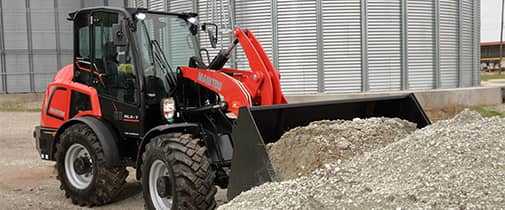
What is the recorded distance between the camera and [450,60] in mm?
18609

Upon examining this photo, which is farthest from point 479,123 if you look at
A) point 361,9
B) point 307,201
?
point 361,9

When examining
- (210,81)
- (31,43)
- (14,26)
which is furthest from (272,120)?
(14,26)

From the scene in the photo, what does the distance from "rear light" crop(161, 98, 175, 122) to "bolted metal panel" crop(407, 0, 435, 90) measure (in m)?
12.8

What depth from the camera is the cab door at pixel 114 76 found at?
6.41m

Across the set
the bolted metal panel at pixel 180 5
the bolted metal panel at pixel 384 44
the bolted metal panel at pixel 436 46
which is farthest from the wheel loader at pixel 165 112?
the bolted metal panel at pixel 436 46

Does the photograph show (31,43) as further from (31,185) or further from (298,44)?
(31,185)

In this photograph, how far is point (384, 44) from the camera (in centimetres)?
1728

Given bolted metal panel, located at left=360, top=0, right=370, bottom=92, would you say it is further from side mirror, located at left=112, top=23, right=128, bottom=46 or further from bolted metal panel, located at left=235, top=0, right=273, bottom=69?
side mirror, located at left=112, top=23, right=128, bottom=46

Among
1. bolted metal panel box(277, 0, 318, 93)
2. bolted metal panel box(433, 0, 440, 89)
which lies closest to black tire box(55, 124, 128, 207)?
bolted metal panel box(277, 0, 318, 93)

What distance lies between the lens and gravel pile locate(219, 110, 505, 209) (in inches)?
149

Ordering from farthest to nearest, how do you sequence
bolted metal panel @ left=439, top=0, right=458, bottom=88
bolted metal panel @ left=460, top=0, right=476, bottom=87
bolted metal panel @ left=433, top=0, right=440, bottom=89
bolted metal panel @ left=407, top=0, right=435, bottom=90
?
1. bolted metal panel @ left=460, top=0, right=476, bottom=87
2. bolted metal panel @ left=439, top=0, right=458, bottom=88
3. bolted metal panel @ left=433, top=0, right=440, bottom=89
4. bolted metal panel @ left=407, top=0, right=435, bottom=90

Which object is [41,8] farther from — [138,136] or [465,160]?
[465,160]

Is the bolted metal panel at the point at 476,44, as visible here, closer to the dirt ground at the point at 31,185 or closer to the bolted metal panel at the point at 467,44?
the bolted metal panel at the point at 467,44

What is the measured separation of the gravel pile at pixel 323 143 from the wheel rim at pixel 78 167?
296 centimetres
